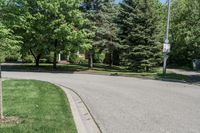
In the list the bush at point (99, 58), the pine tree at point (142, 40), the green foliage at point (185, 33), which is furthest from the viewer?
the bush at point (99, 58)

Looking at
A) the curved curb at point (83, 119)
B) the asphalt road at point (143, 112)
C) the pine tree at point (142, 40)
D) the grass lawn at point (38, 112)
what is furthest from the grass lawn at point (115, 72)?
the curved curb at point (83, 119)

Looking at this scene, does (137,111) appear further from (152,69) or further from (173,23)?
(173,23)

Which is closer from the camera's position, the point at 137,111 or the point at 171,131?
the point at 171,131

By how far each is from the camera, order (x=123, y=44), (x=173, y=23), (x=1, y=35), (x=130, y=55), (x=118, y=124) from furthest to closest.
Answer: (x=173, y=23), (x=123, y=44), (x=130, y=55), (x=1, y=35), (x=118, y=124)

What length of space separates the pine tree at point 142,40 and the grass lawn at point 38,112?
19.7 m

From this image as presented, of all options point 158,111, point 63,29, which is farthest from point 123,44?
point 158,111

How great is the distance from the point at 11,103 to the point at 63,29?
67.7ft

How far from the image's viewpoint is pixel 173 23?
49.4 meters

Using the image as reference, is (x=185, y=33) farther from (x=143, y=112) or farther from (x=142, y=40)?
(x=143, y=112)

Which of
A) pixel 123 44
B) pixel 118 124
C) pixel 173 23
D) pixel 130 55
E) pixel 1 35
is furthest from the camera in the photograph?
pixel 173 23

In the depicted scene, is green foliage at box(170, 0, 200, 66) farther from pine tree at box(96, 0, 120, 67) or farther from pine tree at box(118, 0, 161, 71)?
pine tree at box(96, 0, 120, 67)

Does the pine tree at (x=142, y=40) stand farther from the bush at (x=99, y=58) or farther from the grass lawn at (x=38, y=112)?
the grass lawn at (x=38, y=112)

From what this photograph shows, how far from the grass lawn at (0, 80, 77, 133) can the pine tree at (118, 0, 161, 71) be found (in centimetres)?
1974

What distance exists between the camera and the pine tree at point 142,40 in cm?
3375
